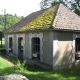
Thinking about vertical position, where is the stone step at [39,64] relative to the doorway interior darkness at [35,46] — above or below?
below

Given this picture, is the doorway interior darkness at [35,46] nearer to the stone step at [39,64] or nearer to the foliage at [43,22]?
the stone step at [39,64]

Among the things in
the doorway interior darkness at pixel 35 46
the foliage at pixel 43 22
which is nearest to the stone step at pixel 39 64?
the doorway interior darkness at pixel 35 46

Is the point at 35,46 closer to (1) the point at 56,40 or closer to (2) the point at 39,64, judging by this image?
(2) the point at 39,64

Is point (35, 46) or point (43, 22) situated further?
point (35, 46)

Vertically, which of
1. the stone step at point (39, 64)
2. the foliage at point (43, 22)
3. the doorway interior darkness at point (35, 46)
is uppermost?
the foliage at point (43, 22)

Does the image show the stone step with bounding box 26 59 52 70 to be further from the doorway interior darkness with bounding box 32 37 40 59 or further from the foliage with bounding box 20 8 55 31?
the foliage with bounding box 20 8 55 31

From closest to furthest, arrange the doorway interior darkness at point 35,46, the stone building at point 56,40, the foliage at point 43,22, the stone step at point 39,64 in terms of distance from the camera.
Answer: the stone building at point 56,40
the stone step at point 39,64
the foliage at point 43,22
the doorway interior darkness at point 35,46

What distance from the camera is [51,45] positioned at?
35.0 feet

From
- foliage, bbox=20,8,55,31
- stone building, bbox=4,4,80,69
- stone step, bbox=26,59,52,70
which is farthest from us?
foliage, bbox=20,8,55,31

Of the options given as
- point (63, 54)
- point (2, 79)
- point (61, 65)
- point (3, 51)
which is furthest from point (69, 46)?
point (3, 51)

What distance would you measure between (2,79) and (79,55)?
7.89m

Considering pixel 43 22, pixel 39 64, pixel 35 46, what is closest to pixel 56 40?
pixel 43 22

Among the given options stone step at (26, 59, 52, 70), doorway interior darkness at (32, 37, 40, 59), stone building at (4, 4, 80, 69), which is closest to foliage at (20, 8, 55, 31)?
stone building at (4, 4, 80, 69)

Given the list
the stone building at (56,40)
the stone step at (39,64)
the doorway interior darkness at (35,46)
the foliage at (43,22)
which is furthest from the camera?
the doorway interior darkness at (35,46)
